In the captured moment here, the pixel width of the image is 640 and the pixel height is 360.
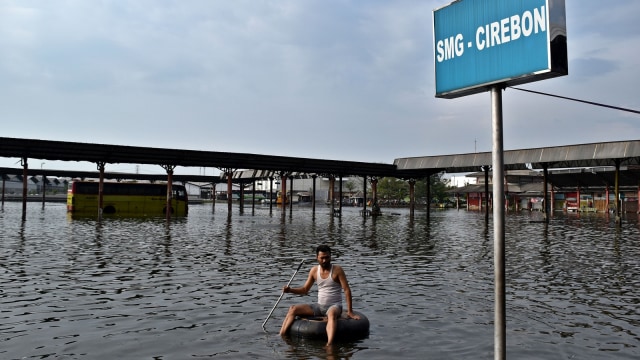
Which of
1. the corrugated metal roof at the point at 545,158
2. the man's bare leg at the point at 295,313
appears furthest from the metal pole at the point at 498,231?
the corrugated metal roof at the point at 545,158

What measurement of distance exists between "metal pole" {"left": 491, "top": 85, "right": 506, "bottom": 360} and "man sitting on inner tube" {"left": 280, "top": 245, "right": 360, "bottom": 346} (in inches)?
147

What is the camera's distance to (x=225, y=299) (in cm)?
1109

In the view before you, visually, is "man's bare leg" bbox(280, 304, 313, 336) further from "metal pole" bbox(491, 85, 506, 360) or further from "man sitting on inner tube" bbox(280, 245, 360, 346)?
"metal pole" bbox(491, 85, 506, 360)

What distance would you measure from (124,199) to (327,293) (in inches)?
1872

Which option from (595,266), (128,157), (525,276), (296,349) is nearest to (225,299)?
(296,349)

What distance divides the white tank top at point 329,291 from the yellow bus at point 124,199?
4487 cm

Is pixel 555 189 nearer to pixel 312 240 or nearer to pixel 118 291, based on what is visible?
pixel 312 240

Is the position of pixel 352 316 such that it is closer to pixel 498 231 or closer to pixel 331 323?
pixel 331 323

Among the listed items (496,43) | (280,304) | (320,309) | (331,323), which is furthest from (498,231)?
(280,304)

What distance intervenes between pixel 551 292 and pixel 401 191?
118337mm

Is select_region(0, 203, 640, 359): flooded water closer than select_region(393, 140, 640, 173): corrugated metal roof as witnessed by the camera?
Yes

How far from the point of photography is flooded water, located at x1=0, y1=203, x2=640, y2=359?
774 cm

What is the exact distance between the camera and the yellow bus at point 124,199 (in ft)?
163

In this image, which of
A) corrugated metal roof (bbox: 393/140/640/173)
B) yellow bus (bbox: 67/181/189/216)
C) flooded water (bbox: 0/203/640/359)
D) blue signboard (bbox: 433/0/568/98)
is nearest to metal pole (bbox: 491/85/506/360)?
blue signboard (bbox: 433/0/568/98)
